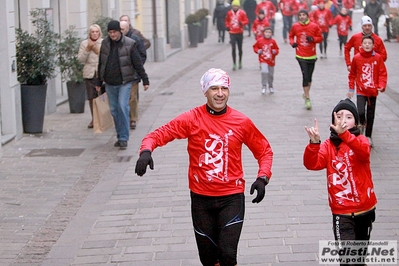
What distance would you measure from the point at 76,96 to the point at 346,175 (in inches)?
405

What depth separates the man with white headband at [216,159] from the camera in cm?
563

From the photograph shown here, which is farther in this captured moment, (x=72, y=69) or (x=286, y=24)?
(x=286, y=24)

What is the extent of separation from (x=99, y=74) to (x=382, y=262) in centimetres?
634

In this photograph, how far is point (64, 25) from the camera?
56.9 ft

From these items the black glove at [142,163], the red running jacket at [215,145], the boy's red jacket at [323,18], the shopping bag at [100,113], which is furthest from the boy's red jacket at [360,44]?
the boy's red jacket at [323,18]

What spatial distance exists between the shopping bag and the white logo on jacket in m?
6.50

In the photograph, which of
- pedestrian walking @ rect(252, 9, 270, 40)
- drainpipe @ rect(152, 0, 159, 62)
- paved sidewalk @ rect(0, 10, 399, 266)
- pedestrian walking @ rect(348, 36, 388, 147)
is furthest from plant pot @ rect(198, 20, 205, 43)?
pedestrian walking @ rect(348, 36, 388, 147)

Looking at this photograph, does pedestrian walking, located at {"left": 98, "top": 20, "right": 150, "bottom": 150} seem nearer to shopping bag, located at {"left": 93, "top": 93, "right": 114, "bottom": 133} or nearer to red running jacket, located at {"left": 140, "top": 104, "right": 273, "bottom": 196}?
shopping bag, located at {"left": 93, "top": 93, "right": 114, "bottom": 133}

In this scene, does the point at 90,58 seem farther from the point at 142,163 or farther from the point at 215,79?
the point at 142,163

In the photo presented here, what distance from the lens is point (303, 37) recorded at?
49.7ft

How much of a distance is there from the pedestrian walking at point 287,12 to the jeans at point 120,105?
20.6 metres

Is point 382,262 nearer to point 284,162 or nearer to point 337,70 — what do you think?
point 284,162

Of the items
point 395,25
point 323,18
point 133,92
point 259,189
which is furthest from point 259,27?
point 259,189

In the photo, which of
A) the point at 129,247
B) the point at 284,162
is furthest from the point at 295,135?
the point at 129,247
